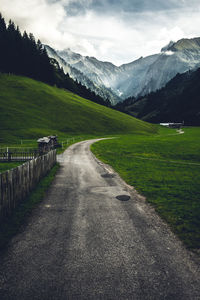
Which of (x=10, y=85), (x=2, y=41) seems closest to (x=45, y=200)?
(x=10, y=85)

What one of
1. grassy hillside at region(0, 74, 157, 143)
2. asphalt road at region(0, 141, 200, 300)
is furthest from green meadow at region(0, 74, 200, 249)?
asphalt road at region(0, 141, 200, 300)

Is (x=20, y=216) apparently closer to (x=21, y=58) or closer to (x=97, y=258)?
(x=97, y=258)

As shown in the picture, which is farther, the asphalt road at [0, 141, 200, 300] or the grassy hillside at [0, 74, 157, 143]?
the grassy hillside at [0, 74, 157, 143]

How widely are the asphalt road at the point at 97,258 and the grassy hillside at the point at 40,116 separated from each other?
150ft

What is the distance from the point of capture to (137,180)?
576 inches

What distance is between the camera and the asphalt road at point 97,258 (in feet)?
13.9

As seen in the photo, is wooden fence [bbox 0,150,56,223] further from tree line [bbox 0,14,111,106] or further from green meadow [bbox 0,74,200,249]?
tree line [bbox 0,14,111,106]

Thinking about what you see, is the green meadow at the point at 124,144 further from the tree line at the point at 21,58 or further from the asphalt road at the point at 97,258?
the tree line at the point at 21,58

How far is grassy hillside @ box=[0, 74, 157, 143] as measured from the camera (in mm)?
56906

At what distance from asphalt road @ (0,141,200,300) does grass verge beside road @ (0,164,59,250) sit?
341 mm

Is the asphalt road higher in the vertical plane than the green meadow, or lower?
lower

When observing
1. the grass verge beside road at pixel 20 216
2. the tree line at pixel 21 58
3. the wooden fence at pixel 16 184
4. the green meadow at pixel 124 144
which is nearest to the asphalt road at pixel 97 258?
the grass verge beside road at pixel 20 216

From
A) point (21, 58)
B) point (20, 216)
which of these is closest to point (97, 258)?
point (20, 216)

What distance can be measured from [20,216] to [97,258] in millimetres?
4659
